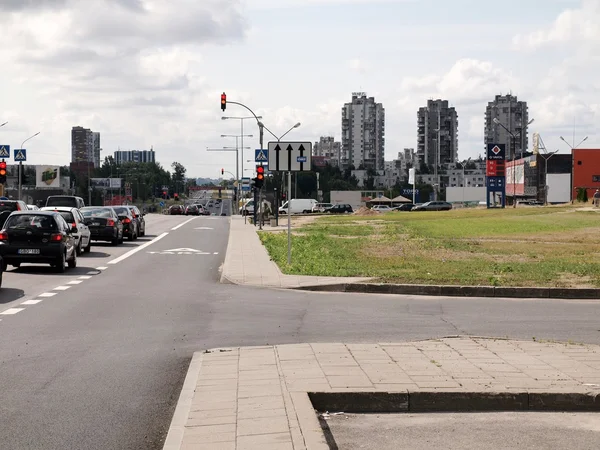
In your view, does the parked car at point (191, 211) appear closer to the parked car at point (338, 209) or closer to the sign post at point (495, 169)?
the parked car at point (338, 209)

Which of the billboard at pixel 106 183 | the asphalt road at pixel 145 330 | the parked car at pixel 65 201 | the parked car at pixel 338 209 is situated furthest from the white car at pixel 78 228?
the billboard at pixel 106 183

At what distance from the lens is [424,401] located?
7.88 m

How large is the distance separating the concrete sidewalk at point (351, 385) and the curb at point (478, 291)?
7.36 metres

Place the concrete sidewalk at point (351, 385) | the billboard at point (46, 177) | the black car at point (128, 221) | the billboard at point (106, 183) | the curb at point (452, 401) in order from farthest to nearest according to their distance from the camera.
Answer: the billboard at point (106, 183), the billboard at point (46, 177), the black car at point (128, 221), the curb at point (452, 401), the concrete sidewalk at point (351, 385)

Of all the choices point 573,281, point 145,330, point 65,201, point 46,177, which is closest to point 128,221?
point 65,201

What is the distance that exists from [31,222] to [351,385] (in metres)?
17.2

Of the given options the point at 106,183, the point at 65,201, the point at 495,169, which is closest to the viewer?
the point at 65,201

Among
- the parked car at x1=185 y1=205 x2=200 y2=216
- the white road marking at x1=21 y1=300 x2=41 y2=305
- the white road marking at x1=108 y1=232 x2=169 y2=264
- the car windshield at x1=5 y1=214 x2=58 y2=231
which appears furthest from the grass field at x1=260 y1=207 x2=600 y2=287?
the parked car at x1=185 y1=205 x2=200 y2=216

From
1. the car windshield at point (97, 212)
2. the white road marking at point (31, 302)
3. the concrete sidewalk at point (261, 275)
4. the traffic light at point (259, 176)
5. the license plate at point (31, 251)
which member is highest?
the traffic light at point (259, 176)

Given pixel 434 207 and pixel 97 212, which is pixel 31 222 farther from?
pixel 434 207

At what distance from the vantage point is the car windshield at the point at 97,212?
120 feet

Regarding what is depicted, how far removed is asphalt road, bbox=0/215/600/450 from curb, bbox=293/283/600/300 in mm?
827

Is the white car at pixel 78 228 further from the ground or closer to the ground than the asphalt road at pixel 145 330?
further from the ground

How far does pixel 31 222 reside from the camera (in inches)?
936
